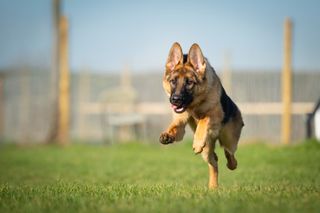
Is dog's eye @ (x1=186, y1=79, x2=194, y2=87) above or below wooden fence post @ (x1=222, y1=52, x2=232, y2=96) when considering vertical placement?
below

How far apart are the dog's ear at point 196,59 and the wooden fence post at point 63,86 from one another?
14.4 m

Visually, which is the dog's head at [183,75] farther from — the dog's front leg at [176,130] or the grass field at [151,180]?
the grass field at [151,180]

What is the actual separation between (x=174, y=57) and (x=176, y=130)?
98 centimetres

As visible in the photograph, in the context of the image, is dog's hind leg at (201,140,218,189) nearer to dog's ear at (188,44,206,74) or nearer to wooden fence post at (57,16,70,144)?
dog's ear at (188,44,206,74)

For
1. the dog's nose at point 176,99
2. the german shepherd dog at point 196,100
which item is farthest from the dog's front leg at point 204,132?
the dog's nose at point 176,99

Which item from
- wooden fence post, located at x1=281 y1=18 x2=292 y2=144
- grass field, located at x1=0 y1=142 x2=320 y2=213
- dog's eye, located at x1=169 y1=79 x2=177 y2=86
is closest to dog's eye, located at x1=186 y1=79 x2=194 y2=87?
dog's eye, located at x1=169 y1=79 x2=177 y2=86

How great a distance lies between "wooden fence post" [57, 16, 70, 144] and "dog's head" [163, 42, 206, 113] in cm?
1421

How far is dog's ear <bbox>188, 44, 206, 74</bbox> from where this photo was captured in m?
7.83

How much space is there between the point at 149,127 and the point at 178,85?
14078mm

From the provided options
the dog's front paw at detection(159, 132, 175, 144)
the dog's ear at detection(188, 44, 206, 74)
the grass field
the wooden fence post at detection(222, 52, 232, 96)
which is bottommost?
the grass field

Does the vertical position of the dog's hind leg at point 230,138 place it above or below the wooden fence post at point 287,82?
below

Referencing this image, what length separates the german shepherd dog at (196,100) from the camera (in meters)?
7.53

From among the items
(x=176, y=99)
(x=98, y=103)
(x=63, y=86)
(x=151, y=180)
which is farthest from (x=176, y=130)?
(x=98, y=103)

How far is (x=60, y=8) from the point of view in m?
23.2
